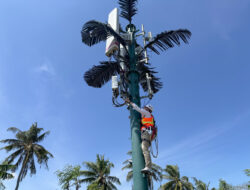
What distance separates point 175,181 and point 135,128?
126 feet

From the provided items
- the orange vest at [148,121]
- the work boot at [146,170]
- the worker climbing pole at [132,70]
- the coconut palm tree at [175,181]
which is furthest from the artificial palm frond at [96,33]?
the coconut palm tree at [175,181]

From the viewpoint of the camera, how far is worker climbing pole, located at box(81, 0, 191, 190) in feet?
13.8

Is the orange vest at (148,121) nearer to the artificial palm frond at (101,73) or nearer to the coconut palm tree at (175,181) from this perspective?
the artificial palm frond at (101,73)

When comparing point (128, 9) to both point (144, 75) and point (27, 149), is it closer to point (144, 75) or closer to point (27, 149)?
point (144, 75)

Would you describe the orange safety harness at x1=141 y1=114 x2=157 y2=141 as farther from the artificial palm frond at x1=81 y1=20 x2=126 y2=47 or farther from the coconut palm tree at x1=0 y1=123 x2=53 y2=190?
the coconut palm tree at x1=0 y1=123 x2=53 y2=190

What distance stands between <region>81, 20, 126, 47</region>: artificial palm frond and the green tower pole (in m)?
0.68

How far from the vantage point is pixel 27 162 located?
29016mm

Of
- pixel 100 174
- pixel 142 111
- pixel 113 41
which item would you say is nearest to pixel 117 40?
pixel 113 41

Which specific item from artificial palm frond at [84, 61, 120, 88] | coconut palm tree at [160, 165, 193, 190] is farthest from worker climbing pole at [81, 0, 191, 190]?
coconut palm tree at [160, 165, 193, 190]

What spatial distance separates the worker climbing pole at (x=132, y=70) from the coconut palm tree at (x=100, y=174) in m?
27.3

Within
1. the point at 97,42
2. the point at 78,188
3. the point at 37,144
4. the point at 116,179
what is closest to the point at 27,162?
the point at 37,144

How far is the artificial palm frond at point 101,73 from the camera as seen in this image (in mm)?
5754


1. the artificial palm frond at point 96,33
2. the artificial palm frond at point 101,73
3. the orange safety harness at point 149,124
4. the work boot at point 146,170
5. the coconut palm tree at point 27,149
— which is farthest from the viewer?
the coconut palm tree at point 27,149

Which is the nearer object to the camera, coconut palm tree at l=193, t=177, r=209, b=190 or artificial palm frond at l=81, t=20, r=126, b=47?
artificial palm frond at l=81, t=20, r=126, b=47
